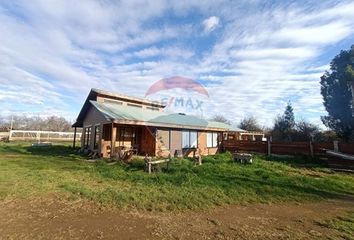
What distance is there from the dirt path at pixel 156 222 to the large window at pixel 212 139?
15630 mm

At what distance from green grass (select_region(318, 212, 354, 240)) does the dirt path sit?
0.60 ft

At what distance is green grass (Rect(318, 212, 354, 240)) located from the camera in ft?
16.3

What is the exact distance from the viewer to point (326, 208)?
276 inches

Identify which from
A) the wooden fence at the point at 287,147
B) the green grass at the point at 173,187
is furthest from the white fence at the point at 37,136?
the wooden fence at the point at 287,147

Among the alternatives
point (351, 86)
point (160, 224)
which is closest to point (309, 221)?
point (160, 224)

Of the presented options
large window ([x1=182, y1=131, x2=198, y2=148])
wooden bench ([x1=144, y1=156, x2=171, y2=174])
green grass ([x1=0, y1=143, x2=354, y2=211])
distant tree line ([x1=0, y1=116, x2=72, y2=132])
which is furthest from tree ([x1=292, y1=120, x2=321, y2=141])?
distant tree line ([x1=0, y1=116, x2=72, y2=132])

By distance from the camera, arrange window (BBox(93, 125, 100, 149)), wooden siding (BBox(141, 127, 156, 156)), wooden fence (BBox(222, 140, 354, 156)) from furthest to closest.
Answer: window (BBox(93, 125, 100, 149))
wooden siding (BBox(141, 127, 156, 156))
wooden fence (BBox(222, 140, 354, 156))

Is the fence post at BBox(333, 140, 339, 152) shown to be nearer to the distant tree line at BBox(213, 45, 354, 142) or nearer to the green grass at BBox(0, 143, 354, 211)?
the green grass at BBox(0, 143, 354, 211)

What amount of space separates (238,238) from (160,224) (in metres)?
1.74

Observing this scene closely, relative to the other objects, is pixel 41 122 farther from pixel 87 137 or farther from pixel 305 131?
pixel 305 131

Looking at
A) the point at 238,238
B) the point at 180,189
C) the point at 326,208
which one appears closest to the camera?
the point at 238,238

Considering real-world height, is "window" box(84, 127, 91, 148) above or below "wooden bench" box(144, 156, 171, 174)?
above

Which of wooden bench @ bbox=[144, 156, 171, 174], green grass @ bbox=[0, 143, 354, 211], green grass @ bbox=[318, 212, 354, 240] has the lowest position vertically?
green grass @ bbox=[318, 212, 354, 240]

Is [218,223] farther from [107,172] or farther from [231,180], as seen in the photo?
[107,172]
